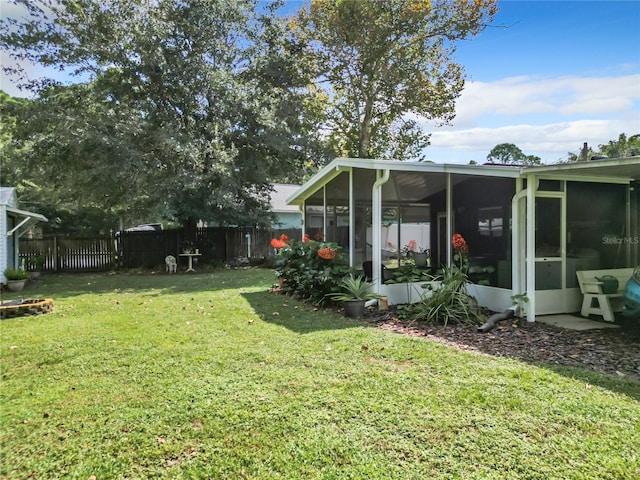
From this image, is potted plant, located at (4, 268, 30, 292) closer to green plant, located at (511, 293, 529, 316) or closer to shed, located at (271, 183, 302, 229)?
green plant, located at (511, 293, 529, 316)

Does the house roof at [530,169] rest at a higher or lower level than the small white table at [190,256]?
higher

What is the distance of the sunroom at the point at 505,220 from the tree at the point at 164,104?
724cm

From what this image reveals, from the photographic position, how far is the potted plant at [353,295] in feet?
22.0

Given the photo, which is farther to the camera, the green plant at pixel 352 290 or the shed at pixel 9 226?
the shed at pixel 9 226

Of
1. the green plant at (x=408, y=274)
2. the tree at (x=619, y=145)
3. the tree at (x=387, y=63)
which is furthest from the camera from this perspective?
the tree at (x=619, y=145)

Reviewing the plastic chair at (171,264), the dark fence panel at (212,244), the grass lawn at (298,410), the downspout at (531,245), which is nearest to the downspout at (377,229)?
the grass lawn at (298,410)

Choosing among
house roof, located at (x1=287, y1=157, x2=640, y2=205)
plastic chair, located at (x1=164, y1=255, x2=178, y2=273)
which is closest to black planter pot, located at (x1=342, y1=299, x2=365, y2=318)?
house roof, located at (x1=287, y1=157, x2=640, y2=205)

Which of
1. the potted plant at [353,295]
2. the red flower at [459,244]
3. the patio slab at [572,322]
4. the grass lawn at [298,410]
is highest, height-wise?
the red flower at [459,244]

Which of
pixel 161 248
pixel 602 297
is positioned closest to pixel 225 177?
pixel 161 248

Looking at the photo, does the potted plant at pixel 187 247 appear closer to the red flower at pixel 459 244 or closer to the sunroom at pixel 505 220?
the sunroom at pixel 505 220

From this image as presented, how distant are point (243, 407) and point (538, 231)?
17.7 ft

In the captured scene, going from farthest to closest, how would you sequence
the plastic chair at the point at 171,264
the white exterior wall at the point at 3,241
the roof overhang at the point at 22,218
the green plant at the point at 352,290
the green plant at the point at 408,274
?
the plastic chair at the point at 171,264, the roof overhang at the point at 22,218, the white exterior wall at the point at 3,241, the green plant at the point at 408,274, the green plant at the point at 352,290

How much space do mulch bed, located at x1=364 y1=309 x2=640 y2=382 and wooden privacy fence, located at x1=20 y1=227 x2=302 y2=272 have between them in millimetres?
11252

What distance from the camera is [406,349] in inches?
188
